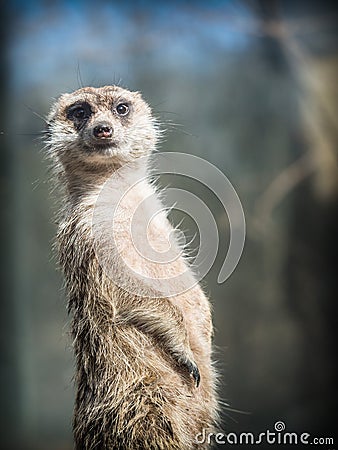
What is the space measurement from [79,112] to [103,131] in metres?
0.06

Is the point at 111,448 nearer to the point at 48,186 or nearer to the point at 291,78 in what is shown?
the point at 48,186

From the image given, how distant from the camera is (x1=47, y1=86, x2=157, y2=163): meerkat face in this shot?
0.90 m

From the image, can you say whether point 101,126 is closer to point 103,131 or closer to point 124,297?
point 103,131

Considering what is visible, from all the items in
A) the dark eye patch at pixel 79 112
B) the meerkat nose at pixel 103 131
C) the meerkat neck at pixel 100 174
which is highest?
the dark eye patch at pixel 79 112

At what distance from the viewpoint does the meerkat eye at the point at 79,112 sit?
0.91m

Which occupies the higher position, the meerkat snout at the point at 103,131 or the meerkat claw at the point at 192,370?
the meerkat snout at the point at 103,131

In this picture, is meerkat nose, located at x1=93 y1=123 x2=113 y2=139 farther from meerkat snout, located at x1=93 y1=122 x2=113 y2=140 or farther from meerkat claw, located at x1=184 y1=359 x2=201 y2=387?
meerkat claw, located at x1=184 y1=359 x2=201 y2=387

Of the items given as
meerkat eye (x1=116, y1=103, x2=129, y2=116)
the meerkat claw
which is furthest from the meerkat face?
the meerkat claw

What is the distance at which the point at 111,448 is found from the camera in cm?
94

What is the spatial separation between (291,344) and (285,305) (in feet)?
0.46

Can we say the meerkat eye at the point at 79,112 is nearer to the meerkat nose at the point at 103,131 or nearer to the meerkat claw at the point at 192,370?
the meerkat nose at the point at 103,131

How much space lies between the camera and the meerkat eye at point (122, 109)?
0.92 meters

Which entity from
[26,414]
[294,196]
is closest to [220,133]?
[294,196]

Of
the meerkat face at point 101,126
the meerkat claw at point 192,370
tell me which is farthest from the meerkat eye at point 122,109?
the meerkat claw at point 192,370
